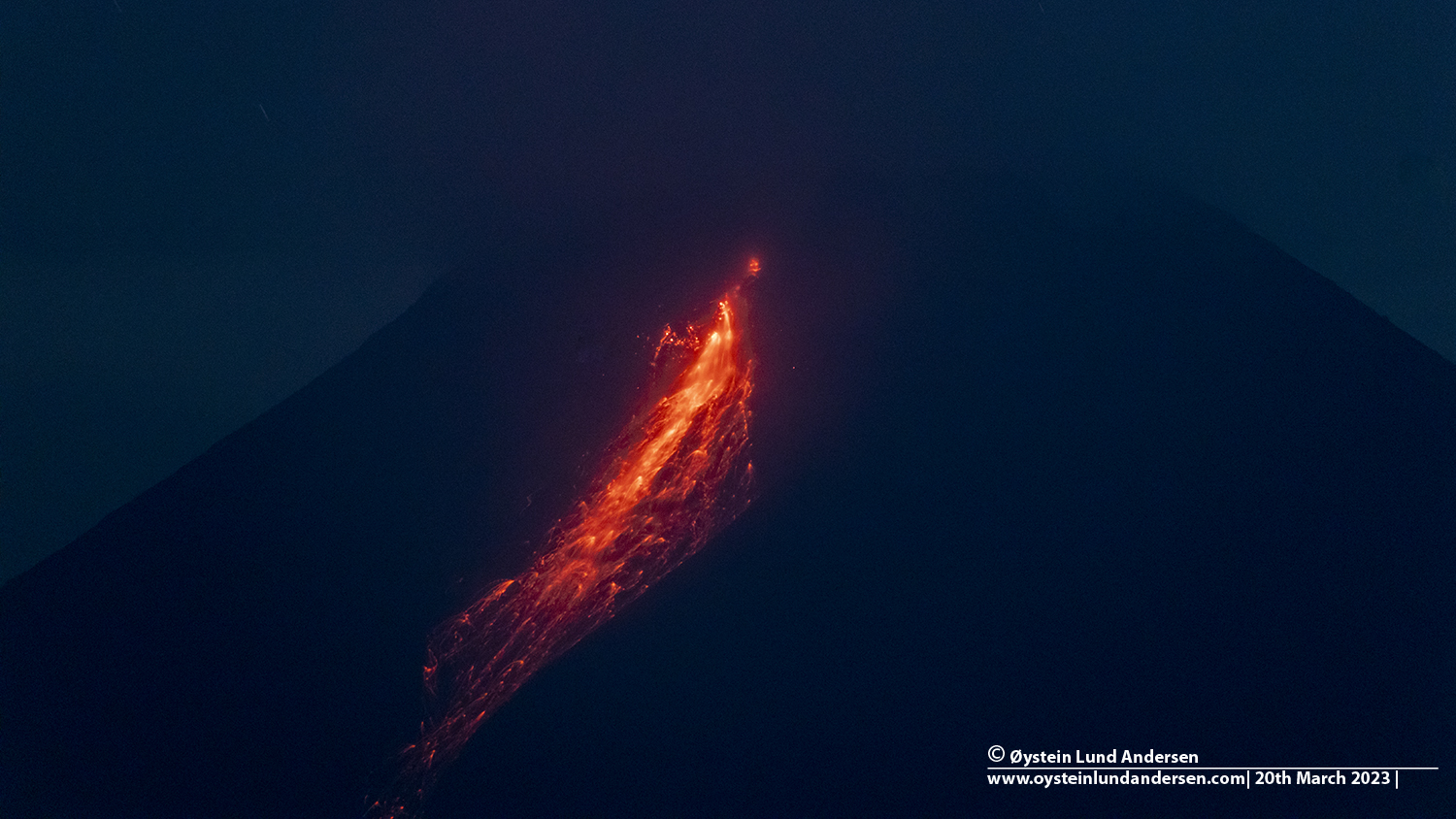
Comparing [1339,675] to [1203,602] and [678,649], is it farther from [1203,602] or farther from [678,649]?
[678,649]

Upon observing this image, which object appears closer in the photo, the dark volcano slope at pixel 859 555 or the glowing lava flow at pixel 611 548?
the dark volcano slope at pixel 859 555

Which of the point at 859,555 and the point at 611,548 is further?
the point at 611,548

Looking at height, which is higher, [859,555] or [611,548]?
[859,555]

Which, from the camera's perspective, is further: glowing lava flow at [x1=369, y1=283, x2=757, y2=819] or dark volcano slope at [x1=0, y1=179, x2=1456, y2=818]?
glowing lava flow at [x1=369, y1=283, x2=757, y2=819]
